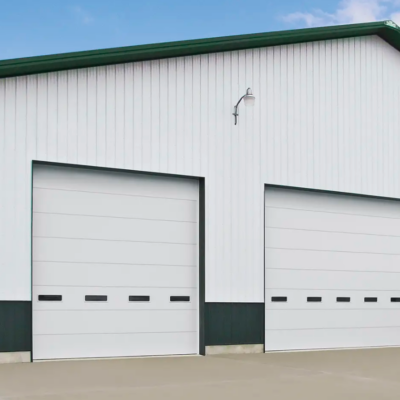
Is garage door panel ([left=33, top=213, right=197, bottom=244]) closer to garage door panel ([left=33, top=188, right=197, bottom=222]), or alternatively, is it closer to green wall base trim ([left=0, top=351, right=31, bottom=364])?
garage door panel ([left=33, top=188, right=197, bottom=222])

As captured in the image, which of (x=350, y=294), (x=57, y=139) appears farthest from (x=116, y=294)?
(x=350, y=294)

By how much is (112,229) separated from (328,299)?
15.9ft

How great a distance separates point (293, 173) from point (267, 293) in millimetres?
2314

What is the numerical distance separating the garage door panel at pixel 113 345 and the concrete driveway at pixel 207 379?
40 centimetres

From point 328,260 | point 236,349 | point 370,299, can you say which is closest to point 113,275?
point 236,349

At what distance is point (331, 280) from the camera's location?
48.2 ft

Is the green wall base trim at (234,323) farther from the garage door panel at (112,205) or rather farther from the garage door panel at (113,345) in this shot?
the garage door panel at (112,205)

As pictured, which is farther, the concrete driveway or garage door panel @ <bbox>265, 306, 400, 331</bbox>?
garage door panel @ <bbox>265, 306, 400, 331</bbox>

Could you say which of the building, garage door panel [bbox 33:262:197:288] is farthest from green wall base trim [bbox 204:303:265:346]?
garage door panel [bbox 33:262:197:288]

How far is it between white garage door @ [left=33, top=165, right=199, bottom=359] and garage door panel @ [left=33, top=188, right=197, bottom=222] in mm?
16

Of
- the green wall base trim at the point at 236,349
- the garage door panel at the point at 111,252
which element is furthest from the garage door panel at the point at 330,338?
the garage door panel at the point at 111,252

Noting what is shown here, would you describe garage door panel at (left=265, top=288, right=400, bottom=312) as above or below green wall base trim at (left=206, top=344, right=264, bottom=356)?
above

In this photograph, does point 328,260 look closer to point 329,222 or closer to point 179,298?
point 329,222

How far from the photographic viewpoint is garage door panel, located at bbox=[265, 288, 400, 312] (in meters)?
13.9
